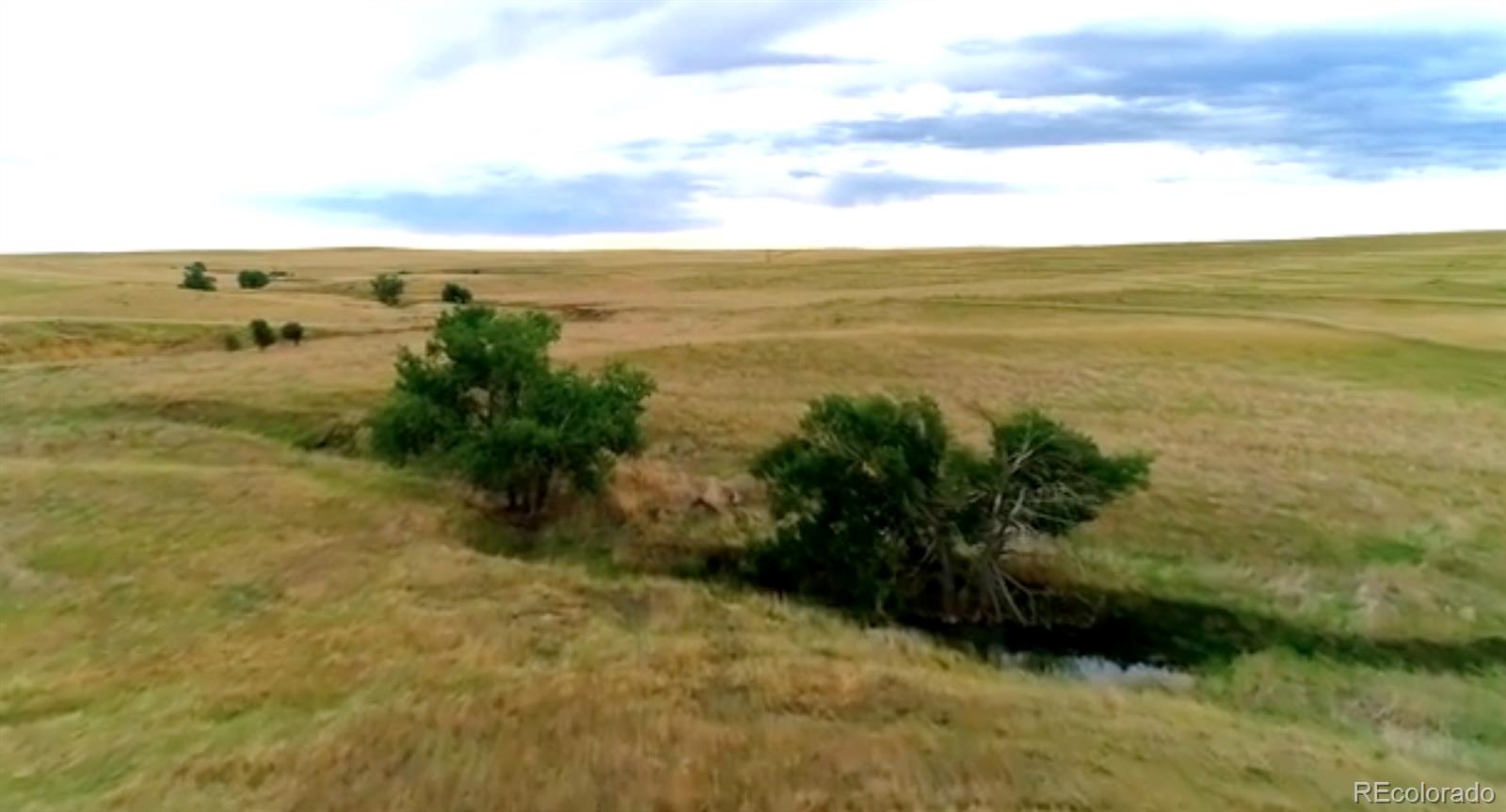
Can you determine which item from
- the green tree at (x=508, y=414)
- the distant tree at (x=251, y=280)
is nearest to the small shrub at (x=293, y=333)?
the green tree at (x=508, y=414)

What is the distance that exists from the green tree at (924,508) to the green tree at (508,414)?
620 centimetres

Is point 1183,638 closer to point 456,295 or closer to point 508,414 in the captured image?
point 508,414

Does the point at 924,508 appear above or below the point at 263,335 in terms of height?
below

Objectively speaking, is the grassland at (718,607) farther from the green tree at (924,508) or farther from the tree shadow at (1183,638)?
the green tree at (924,508)

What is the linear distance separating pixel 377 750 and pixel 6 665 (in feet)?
28.9

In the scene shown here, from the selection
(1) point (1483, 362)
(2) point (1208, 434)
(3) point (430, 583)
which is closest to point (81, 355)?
(3) point (430, 583)

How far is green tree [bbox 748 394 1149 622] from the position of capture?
2895 cm

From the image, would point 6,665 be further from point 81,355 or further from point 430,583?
point 81,355

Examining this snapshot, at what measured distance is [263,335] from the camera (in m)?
60.6

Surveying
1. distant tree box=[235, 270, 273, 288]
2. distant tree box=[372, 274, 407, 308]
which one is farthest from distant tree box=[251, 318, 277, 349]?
distant tree box=[235, 270, 273, 288]

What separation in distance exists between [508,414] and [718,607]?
39.0 feet

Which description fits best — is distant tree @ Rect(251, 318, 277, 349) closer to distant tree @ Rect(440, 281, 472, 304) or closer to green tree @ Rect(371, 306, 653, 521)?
distant tree @ Rect(440, 281, 472, 304)

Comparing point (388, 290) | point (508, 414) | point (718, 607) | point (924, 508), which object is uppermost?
point (388, 290)

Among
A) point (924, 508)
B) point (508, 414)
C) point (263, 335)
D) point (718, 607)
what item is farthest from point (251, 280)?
point (718, 607)
